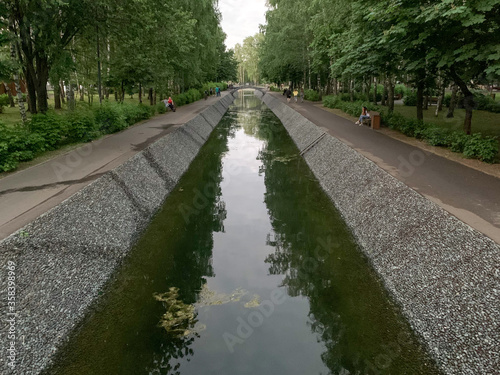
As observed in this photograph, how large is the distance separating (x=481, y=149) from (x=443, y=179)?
11.3 feet

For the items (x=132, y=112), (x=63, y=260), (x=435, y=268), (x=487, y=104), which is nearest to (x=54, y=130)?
(x=132, y=112)

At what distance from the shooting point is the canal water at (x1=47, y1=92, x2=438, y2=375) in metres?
6.07

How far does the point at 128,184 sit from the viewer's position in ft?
38.8

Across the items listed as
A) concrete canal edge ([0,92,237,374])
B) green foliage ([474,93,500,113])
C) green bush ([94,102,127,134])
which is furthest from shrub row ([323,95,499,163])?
green bush ([94,102,127,134])

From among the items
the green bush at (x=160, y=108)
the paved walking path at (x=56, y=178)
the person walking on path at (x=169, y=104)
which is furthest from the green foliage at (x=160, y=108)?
the paved walking path at (x=56, y=178)

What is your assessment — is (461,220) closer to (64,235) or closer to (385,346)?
(385,346)

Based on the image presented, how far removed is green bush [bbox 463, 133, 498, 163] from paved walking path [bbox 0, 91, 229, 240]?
1415 cm

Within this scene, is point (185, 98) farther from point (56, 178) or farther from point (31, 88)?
point (56, 178)

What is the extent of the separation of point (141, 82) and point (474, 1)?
2277 cm

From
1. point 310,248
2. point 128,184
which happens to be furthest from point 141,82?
point 310,248

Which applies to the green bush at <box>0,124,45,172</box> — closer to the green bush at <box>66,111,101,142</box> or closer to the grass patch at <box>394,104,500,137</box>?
the green bush at <box>66,111,101,142</box>

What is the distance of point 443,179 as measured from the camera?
10773 mm

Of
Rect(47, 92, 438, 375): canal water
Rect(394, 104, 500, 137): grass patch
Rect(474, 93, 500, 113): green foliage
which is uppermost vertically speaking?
Rect(474, 93, 500, 113): green foliage

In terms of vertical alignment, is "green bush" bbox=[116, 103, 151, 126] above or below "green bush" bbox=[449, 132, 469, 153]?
above
